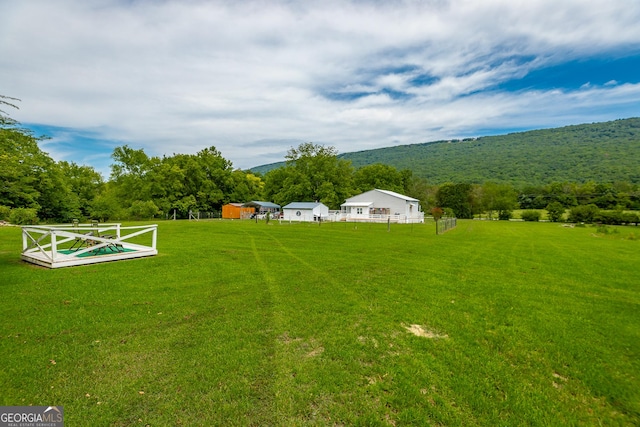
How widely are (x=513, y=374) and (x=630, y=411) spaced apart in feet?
3.35

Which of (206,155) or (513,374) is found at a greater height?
(206,155)

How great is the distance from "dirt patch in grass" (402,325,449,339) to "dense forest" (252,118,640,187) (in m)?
68.3

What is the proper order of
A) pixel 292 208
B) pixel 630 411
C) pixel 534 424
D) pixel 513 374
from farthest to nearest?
pixel 292 208
pixel 513 374
pixel 630 411
pixel 534 424

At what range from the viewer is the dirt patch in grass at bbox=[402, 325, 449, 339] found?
4.67 metres

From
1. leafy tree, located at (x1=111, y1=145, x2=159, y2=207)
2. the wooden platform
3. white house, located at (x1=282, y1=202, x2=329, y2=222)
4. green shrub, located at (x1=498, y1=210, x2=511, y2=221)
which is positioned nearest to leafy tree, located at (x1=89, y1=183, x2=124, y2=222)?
leafy tree, located at (x1=111, y1=145, x2=159, y2=207)

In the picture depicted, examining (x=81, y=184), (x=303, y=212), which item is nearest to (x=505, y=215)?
(x=303, y=212)

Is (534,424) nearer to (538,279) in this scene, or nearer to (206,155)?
(538,279)

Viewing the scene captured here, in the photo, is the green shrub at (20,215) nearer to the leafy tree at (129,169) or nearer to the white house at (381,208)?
the leafy tree at (129,169)

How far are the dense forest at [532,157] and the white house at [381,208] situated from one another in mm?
34698

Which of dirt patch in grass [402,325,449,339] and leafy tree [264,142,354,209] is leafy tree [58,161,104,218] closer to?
leafy tree [264,142,354,209]

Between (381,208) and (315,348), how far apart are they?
34.8 m

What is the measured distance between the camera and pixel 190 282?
736 centimetres

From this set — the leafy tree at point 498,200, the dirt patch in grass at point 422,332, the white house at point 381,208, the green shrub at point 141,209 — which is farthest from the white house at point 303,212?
the leafy tree at point 498,200

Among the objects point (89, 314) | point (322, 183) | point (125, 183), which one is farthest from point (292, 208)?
point (89, 314)
